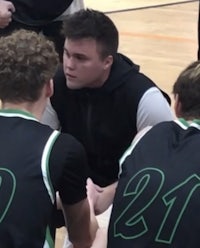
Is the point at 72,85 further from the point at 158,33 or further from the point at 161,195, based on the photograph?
the point at 158,33

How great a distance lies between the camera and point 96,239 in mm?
1965

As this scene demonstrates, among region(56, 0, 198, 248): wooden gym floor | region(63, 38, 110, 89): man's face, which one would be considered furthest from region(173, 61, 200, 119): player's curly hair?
region(56, 0, 198, 248): wooden gym floor

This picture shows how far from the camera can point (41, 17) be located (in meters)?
3.20

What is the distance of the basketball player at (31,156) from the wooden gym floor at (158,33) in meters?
3.04

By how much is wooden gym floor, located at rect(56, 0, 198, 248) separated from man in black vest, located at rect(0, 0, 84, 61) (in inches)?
71.9

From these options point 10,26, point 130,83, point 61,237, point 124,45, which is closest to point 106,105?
point 130,83

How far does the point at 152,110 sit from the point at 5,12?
0.95 meters

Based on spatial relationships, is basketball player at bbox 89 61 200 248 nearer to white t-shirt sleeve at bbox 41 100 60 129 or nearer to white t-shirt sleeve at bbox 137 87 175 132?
white t-shirt sleeve at bbox 137 87 175 132

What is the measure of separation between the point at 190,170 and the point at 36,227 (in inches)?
16.4

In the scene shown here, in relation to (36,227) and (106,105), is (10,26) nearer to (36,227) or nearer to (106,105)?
(106,105)

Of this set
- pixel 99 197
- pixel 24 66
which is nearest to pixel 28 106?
pixel 24 66

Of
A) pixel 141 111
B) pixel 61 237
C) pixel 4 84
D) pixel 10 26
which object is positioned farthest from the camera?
pixel 10 26

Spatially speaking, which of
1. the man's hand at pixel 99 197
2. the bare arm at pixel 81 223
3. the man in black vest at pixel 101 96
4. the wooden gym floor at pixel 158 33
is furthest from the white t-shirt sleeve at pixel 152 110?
the wooden gym floor at pixel 158 33

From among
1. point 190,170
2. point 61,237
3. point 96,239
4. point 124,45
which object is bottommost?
point 124,45
